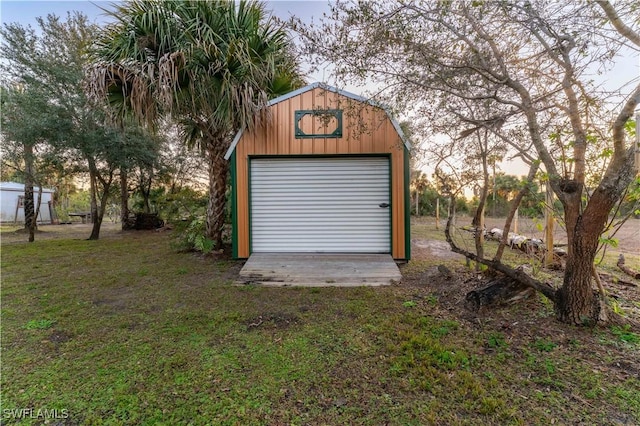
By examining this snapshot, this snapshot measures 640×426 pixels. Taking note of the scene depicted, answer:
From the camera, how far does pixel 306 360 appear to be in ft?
7.41

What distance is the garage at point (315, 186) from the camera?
17.5ft

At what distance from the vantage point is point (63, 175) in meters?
8.26

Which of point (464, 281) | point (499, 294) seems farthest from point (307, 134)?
point (499, 294)

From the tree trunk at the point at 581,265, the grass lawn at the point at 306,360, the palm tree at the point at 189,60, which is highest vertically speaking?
the palm tree at the point at 189,60

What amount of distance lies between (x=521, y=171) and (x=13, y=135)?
Result: 11.5 meters

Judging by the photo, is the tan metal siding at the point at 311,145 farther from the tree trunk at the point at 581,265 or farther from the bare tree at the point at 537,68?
the tree trunk at the point at 581,265

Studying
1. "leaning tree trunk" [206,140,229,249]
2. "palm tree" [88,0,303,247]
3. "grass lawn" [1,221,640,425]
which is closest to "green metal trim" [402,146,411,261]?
"grass lawn" [1,221,640,425]

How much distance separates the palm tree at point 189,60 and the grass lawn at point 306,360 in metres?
3.32

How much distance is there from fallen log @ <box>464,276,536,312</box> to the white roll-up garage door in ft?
8.14


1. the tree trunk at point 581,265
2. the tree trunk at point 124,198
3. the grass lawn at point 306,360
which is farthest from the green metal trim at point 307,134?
the tree trunk at point 124,198

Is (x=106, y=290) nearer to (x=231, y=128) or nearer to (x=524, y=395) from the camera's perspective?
(x=231, y=128)

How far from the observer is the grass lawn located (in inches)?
67.0

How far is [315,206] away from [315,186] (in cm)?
42

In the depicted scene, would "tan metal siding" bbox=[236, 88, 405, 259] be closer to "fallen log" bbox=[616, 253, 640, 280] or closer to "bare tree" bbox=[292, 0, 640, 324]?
"bare tree" bbox=[292, 0, 640, 324]
